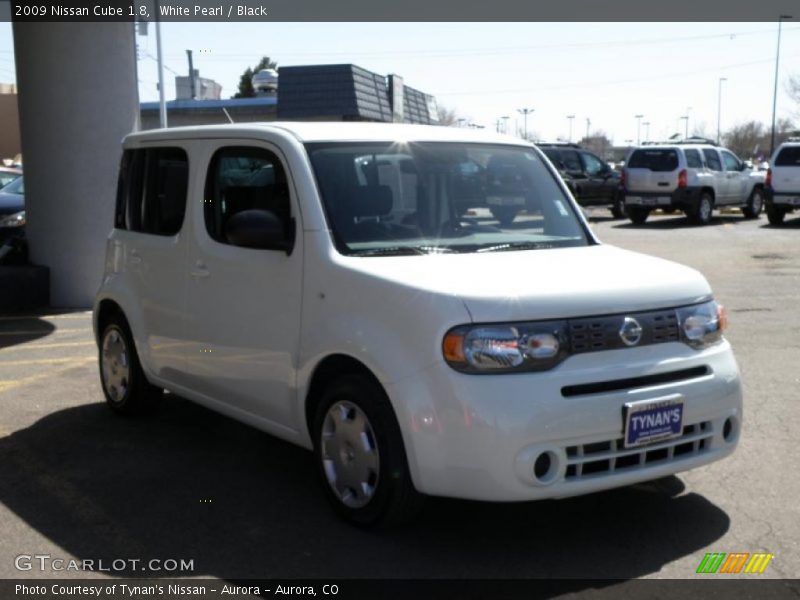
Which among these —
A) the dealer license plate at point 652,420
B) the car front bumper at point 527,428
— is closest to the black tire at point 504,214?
the car front bumper at point 527,428

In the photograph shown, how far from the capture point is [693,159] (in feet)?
77.3

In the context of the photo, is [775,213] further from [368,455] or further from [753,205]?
[368,455]

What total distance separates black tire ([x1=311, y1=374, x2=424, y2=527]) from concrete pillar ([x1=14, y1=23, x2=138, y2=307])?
7551 millimetres

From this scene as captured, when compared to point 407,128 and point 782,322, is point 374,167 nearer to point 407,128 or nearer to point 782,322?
point 407,128

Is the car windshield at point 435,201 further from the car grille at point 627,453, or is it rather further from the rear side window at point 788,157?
the rear side window at point 788,157

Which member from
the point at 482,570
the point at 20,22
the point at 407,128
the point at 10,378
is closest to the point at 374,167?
the point at 407,128

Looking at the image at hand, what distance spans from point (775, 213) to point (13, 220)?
17176mm

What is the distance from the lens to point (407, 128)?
223 inches

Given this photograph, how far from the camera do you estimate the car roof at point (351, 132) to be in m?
5.31

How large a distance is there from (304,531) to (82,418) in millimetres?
2763

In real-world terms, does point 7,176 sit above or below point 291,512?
above

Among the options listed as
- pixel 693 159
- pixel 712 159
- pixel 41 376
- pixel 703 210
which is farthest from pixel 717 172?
pixel 41 376

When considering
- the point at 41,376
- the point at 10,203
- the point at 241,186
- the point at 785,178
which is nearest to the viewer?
the point at 241,186

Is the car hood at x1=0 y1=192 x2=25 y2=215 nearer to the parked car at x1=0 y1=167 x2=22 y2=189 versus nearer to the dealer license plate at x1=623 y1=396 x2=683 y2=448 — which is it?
the parked car at x1=0 y1=167 x2=22 y2=189
